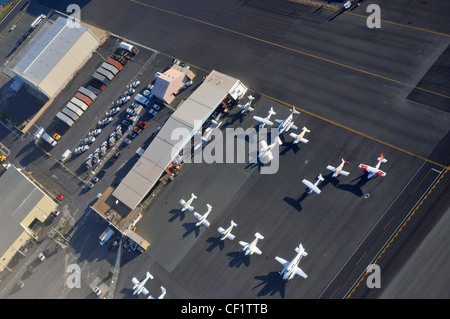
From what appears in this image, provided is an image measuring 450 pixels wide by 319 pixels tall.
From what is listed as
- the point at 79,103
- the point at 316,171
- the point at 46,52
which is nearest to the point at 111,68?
the point at 79,103

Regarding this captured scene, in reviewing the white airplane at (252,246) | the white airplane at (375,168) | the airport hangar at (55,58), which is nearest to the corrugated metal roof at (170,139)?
the white airplane at (252,246)

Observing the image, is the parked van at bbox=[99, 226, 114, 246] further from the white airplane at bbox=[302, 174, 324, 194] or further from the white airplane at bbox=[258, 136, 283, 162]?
the white airplane at bbox=[302, 174, 324, 194]

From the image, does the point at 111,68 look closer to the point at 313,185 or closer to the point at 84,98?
the point at 84,98

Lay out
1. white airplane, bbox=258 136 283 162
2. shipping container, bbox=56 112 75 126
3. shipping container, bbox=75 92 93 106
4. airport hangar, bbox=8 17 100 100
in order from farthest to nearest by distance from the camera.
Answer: airport hangar, bbox=8 17 100 100 < shipping container, bbox=75 92 93 106 < shipping container, bbox=56 112 75 126 < white airplane, bbox=258 136 283 162

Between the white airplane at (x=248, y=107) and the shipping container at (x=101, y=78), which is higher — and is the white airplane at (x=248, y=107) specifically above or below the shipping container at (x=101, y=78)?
above

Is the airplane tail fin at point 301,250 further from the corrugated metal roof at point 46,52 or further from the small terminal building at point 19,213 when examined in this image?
the corrugated metal roof at point 46,52

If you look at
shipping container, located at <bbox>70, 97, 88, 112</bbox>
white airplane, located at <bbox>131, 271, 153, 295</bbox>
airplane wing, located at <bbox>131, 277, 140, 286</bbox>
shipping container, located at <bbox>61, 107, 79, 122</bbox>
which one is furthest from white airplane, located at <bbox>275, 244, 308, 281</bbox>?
shipping container, located at <bbox>70, 97, 88, 112</bbox>
